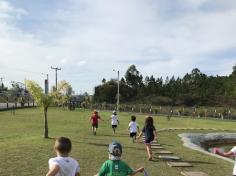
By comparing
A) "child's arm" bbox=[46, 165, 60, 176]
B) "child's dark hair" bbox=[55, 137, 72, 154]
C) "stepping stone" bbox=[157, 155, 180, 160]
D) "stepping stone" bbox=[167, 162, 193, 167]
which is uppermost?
"child's dark hair" bbox=[55, 137, 72, 154]

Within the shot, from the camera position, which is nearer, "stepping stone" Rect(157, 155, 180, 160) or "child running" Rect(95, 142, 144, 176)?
"child running" Rect(95, 142, 144, 176)

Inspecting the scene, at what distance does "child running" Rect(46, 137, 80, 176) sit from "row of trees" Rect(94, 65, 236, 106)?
8518 centimetres

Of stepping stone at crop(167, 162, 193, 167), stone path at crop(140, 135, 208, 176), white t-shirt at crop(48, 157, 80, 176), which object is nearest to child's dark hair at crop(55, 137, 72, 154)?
white t-shirt at crop(48, 157, 80, 176)

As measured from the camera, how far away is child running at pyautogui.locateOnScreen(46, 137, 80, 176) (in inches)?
235

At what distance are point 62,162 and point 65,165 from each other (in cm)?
7

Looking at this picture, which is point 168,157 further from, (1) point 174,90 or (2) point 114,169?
(1) point 174,90

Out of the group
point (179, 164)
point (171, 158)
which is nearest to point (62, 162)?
point (179, 164)

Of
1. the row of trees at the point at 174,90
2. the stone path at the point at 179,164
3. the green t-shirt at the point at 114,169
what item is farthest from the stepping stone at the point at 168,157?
the row of trees at the point at 174,90

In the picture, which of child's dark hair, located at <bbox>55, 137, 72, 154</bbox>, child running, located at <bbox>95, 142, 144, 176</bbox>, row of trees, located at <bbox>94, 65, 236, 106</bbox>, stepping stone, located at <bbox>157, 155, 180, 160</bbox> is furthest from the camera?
row of trees, located at <bbox>94, 65, 236, 106</bbox>

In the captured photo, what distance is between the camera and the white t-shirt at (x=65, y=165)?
6098mm

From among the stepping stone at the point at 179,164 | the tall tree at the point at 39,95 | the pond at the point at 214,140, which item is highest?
the tall tree at the point at 39,95

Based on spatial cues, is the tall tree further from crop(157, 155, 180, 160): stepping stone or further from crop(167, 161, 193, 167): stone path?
crop(167, 161, 193, 167): stone path

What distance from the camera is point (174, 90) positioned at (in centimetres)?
10406

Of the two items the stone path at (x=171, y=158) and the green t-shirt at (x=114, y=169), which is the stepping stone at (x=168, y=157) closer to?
the stone path at (x=171, y=158)
